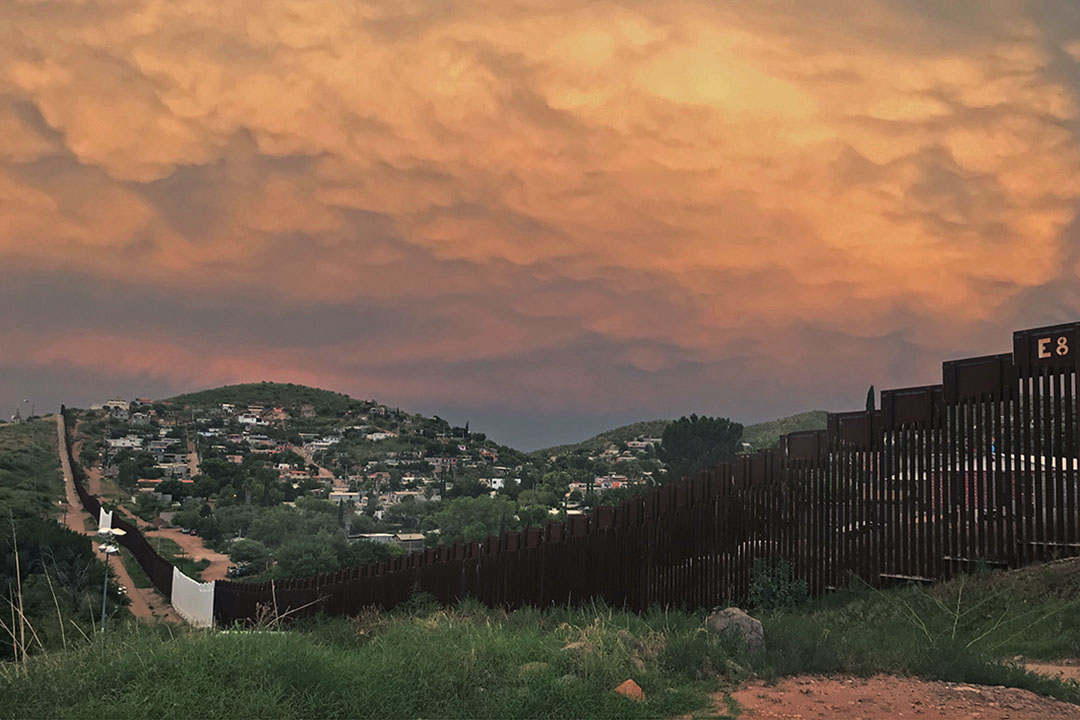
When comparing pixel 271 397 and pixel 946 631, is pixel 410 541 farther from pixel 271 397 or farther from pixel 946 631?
pixel 271 397

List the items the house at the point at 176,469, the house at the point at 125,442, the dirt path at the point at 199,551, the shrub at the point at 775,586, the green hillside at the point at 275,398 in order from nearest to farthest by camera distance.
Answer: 1. the shrub at the point at 775,586
2. the dirt path at the point at 199,551
3. the house at the point at 176,469
4. the house at the point at 125,442
5. the green hillside at the point at 275,398

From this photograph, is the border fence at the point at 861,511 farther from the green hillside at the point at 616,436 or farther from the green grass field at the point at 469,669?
the green hillside at the point at 616,436

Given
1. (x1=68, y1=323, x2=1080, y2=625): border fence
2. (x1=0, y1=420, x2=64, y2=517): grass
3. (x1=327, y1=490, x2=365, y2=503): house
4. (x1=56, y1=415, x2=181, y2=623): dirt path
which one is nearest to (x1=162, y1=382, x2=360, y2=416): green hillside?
(x1=0, y1=420, x2=64, y2=517): grass

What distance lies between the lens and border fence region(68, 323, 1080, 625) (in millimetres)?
10875

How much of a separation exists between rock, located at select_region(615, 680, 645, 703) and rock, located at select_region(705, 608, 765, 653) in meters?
1.47

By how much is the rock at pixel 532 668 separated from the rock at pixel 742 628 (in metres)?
1.87

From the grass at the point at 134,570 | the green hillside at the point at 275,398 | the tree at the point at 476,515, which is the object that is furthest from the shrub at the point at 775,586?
the green hillside at the point at 275,398

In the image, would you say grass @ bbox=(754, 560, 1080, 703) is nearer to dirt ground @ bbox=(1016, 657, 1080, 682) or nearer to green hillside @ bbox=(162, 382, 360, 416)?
dirt ground @ bbox=(1016, 657, 1080, 682)

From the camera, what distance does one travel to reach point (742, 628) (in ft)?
25.5

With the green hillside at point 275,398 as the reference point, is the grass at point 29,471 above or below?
below

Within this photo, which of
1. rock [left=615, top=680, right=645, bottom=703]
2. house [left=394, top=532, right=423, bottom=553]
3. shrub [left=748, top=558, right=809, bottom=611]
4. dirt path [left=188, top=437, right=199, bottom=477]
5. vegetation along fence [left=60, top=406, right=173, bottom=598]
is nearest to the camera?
rock [left=615, top=680, right=645, bottom=703]

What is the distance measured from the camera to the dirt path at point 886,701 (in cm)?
627

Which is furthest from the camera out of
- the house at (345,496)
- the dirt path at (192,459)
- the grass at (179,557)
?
the dirt path at (192,459)

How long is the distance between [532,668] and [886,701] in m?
2.69
